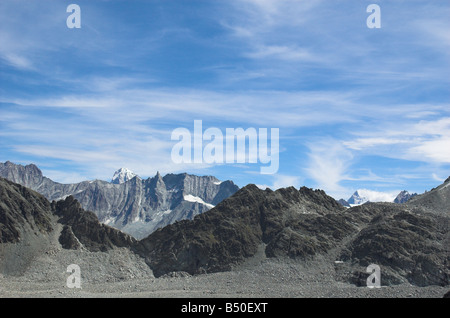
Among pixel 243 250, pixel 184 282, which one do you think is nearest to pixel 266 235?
pixel 243 250

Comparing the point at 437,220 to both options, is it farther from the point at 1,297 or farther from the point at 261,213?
the point at 1,297

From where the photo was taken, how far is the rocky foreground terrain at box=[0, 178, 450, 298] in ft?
337

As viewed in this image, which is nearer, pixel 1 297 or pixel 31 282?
pixel 1 297

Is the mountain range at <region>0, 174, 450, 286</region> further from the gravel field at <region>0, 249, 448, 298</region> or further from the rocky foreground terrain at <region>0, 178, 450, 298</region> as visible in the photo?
the gravel field at <region>0, 249, 448, 298</region>

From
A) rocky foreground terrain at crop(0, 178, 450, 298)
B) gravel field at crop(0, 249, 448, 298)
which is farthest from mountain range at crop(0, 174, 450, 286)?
gravel field at crop(0, 249, 448, 298)

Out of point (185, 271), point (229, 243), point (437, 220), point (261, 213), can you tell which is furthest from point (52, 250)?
point (437, 220)

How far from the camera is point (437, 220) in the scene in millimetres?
126000

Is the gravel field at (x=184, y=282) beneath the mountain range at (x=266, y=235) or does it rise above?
beneath

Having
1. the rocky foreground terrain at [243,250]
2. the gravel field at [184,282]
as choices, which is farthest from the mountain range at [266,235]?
the gravel field at [184,282]

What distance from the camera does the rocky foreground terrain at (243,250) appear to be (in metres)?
103

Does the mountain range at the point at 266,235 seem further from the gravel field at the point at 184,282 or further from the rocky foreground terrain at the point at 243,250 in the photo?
the gravel field at the point at 184,282

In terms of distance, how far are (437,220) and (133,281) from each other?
9161 cm
